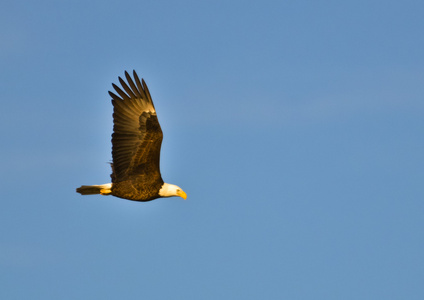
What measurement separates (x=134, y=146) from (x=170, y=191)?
56.2 inches

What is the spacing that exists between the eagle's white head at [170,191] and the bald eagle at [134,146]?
0.20m

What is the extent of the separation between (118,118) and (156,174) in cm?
160

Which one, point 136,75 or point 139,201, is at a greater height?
point 136,75

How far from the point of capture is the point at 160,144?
45594 millimetres

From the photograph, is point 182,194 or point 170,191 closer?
point 170,191

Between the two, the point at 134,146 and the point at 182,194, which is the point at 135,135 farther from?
the point at 182,194

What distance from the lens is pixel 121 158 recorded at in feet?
150

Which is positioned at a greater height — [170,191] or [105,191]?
[170,191]

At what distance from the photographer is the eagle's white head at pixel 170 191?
4606 cm

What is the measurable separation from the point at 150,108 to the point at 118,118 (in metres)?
0.81

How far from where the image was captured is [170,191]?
151 ft

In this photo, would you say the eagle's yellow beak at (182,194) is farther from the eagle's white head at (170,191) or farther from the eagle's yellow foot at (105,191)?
the eagle's yellow foot at (105,191)

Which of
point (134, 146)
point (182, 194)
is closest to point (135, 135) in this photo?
point (134, 146)

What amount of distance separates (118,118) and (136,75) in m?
1.11
